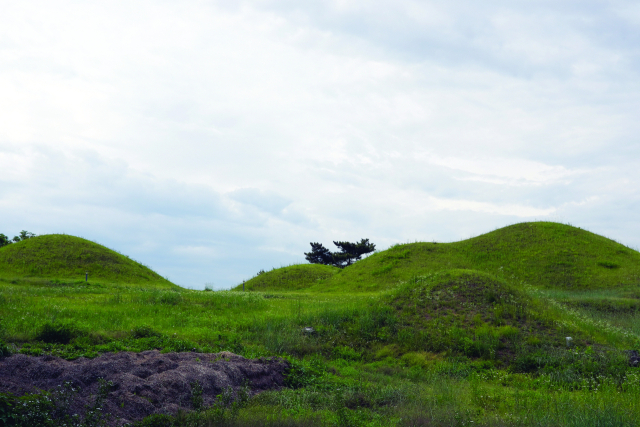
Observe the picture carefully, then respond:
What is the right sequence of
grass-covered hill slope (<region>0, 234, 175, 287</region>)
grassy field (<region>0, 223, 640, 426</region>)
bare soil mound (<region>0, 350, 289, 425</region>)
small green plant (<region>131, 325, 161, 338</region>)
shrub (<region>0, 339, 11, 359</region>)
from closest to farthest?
bare soil mound (<region>0, 350, 289, 425</region>) < grassy field (<region>0, 223, 640, 426</region>) < shrub (<region>0, 339, 11, 359</region>) < small green plant (<region>131, 325, 161, 338</region>) < grass-covered hill slope (<region>0, 234, 175, 287</region>)

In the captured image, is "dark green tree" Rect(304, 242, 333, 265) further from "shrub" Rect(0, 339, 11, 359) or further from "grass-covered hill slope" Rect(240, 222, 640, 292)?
"shrub" Rect(0, 339, 11, 359)

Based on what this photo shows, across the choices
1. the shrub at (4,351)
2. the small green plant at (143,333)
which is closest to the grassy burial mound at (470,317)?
the small green plant at (143,333)

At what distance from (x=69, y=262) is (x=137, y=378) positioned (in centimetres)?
2854

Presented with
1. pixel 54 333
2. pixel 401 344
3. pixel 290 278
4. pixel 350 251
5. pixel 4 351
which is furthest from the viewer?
pixel 350 251

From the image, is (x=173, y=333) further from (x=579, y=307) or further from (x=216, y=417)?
(x=579, y=307)

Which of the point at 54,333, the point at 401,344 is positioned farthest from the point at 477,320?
the point at 54,333

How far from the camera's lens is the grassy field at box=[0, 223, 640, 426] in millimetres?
7262

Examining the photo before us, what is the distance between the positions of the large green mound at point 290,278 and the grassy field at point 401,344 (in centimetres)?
1638

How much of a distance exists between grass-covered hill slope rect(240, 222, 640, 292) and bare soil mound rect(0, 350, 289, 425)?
2059 centimetres

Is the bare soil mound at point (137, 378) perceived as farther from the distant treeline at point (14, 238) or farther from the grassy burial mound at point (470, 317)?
the distant treeline at point (14, 238)

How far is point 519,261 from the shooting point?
30.6m

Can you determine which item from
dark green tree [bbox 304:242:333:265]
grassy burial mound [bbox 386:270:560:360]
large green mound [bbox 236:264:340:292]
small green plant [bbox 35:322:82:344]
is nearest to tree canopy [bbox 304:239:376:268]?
dark green tree [bbox 304:242:333:265]

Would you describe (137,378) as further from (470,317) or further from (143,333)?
(470,317)

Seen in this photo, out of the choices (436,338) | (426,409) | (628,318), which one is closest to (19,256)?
(436,338)
